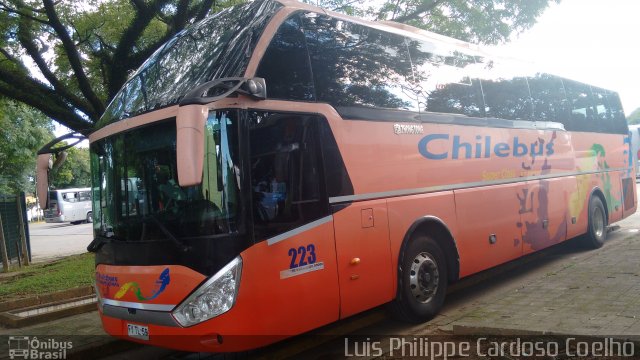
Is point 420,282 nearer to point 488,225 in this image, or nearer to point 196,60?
point 488,225

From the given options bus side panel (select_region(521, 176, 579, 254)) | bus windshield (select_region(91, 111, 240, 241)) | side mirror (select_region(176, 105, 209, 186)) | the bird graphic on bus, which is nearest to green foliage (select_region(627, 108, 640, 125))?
bus side panel (select_region(521, 176, 579, 254))

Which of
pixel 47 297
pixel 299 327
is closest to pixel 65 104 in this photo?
pixel 47 297

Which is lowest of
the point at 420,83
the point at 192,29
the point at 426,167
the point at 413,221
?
the point at 413,221

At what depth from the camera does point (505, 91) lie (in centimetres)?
786

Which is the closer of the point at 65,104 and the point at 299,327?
the point at 299,327

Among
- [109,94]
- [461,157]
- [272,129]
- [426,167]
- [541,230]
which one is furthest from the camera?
[109,94]

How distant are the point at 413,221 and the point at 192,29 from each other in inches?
130

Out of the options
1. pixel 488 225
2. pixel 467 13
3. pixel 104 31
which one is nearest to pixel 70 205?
pixel 104 31

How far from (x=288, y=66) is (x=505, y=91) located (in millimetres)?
4478

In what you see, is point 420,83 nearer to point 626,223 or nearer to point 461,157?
point 461,157

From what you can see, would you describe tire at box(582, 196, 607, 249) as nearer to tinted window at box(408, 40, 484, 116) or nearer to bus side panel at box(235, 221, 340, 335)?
tinted window at box(408, 40, 484, 116)

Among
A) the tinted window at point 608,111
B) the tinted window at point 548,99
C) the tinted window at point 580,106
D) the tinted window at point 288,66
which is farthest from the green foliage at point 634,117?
the tinted window at point 288,66

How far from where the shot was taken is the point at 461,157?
6605 millimetres

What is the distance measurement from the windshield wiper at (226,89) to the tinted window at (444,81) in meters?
2.59
